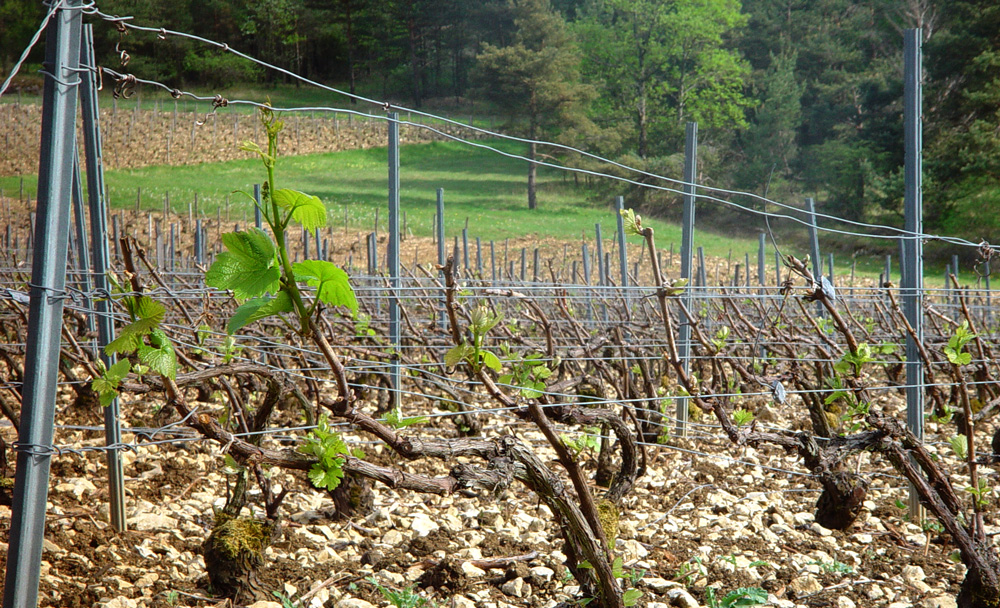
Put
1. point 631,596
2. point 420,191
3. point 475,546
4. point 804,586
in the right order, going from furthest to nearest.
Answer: point 420,191
point 475,546
point 804,586
point 631,596

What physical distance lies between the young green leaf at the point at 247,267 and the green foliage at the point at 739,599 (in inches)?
62.3

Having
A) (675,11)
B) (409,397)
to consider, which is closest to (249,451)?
(409,397)

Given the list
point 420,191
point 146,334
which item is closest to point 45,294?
point 146,334

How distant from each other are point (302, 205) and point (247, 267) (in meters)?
0.11

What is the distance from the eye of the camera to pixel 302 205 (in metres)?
0.99

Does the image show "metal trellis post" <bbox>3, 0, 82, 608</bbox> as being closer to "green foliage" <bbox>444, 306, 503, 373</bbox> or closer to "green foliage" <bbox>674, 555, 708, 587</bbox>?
"green foliage" <bbox>444, 306, 503, 373</bbox>

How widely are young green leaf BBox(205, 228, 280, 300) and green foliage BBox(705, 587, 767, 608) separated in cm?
158

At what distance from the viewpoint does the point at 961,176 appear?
→ 731 inches

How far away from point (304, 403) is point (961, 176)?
805 inches

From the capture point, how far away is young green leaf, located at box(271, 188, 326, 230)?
0.96 m

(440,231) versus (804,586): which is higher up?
(440,231)

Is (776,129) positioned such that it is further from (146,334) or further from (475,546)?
(146,334)

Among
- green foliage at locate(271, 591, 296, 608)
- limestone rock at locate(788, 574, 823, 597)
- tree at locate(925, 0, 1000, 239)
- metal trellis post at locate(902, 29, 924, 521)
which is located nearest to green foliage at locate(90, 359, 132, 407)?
green foliage at locate(271, 591, 296, 608)

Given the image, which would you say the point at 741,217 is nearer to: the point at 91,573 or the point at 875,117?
the point at 875,117
